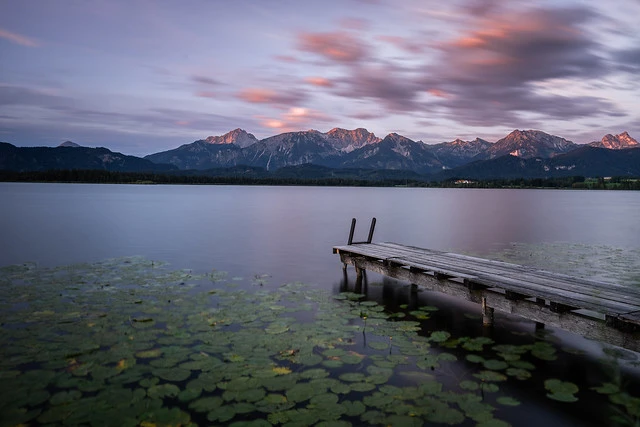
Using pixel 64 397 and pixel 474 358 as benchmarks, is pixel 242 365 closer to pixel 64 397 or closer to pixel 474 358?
pixel 64 397

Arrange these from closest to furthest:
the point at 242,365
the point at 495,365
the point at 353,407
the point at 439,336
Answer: the point at 353,407 → the point at 242,365 → the point at 495,365 → the point at 439,336

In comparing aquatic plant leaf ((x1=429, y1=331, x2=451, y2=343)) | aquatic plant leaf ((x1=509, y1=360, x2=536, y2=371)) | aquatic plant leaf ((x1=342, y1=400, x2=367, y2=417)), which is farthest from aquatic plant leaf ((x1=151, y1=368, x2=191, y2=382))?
aquatic plant leaf ((x1=509, y1=360, x2=536, y2=371))

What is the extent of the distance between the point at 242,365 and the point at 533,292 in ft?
27.4

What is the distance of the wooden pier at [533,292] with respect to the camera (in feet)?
32.3

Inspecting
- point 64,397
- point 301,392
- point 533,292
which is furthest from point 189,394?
point 533,292

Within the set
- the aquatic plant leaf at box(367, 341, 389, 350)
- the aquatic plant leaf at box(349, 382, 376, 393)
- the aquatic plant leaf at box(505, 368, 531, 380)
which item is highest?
the aquatic plant leaf at box(349, 382, 376, 393)

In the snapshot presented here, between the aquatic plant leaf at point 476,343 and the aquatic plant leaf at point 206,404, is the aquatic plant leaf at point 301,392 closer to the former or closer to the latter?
the aquatic plant leaf at point 206,404

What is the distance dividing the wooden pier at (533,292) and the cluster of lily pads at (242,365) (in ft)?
4.01

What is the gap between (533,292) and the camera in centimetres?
1178

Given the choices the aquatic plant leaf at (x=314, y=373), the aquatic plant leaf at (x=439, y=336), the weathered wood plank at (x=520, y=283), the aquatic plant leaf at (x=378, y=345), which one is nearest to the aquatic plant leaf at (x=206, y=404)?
the aquatic plant leaf at (x=314, y=373)

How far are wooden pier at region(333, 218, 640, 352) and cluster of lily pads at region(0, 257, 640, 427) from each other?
1223mm

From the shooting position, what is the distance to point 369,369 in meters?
10.1

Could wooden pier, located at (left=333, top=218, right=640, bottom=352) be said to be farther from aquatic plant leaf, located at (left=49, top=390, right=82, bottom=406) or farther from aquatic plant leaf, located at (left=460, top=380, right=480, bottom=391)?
aquatic plant leaf, located at (left=49, top=390, right=82, bottom=406)

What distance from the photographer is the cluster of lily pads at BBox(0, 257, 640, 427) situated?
808 cm
